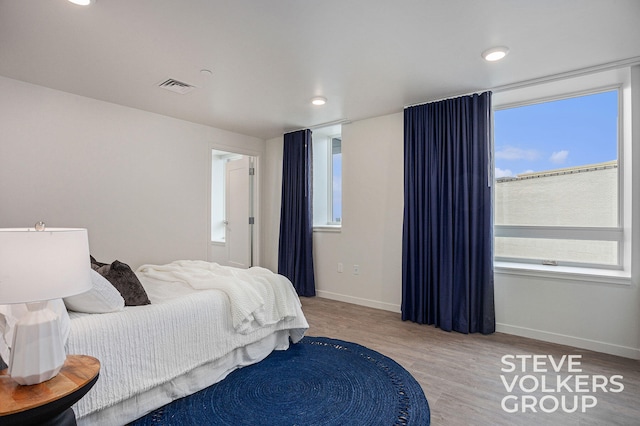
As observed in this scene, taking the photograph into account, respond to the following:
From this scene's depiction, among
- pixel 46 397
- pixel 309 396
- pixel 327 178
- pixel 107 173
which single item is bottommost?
pixel 309 396

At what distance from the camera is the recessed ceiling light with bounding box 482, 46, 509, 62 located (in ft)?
7.75

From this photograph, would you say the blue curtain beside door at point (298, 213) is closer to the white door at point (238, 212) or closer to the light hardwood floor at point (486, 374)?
the white door at point (238, 212)

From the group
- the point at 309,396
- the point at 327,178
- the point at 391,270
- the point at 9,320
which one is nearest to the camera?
the point at 9,320

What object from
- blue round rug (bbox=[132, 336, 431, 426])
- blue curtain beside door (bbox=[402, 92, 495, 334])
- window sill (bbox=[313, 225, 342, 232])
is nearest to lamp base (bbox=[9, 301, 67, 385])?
blue round rug (bbox=[132, 336, 431, 426])

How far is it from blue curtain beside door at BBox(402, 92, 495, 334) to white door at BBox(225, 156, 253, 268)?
8.80 ft

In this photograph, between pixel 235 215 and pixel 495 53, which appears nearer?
pixel 495 53

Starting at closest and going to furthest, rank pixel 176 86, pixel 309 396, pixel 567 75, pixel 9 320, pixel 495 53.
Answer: pixel 9 320
pixel 309 396
pixel 495 53
pixel 567 75
pixel 176 86

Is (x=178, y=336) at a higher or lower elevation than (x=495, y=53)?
lower

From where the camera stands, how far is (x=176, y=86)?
3.04m

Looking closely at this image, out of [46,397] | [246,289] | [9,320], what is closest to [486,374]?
[246,289]

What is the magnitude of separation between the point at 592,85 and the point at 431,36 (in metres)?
1.90

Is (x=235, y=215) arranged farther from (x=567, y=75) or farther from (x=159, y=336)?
(x=567, y=75)

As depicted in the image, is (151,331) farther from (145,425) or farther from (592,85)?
(592,85)

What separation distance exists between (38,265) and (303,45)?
6.63 feet
